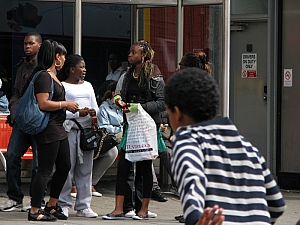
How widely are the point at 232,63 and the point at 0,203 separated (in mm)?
4038

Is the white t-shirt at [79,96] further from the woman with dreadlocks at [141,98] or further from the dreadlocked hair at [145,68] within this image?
the dreadlocked hair at [145,68]

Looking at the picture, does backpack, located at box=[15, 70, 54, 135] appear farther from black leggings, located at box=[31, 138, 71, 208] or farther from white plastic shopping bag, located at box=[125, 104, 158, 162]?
white plastic shopping bag, located at box=[125, 104, 158, 162]

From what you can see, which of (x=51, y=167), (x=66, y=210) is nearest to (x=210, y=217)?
(x=51, y=167)

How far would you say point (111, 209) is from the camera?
7586 millimetres

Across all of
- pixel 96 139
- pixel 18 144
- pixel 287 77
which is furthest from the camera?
pixel 287 77

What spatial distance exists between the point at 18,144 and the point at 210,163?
4512mm

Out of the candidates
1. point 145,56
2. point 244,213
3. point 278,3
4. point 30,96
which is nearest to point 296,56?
point 278,3

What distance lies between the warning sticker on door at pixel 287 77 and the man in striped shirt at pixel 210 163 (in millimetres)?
6572

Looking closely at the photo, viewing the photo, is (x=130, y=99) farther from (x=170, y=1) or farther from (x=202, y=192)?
(x=202, y=192)

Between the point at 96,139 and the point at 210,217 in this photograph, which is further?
the point at 96,139

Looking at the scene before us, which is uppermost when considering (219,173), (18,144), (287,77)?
(287,77)

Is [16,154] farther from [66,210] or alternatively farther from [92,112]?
[92,112]

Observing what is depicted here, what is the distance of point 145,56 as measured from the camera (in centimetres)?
684

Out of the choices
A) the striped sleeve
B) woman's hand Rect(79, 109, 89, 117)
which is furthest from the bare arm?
the striped sleeve
